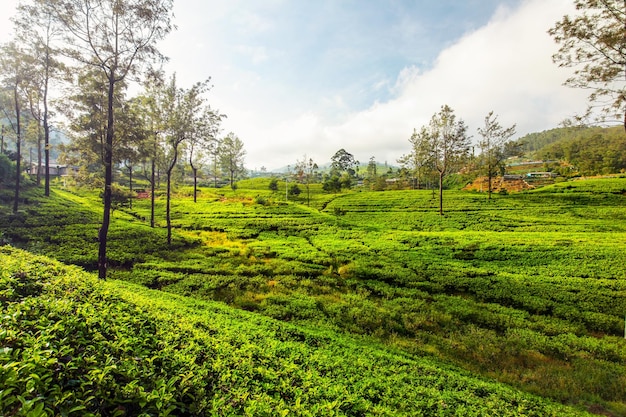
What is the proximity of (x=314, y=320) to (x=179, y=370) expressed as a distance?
8186 mm

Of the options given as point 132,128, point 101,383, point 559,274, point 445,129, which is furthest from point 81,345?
point 445,129

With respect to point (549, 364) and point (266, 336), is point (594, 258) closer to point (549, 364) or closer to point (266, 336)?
point (549, 364)

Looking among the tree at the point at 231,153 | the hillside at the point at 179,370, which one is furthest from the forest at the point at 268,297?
the tree at the point at 231,153

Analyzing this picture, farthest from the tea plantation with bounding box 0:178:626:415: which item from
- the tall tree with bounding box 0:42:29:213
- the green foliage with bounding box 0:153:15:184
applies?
the green foliage with bounding box 0:153:15:184

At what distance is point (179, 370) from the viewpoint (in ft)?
15.0

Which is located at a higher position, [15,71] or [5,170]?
[15,71]

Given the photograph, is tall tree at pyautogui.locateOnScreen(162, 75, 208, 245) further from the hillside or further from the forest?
the hillside

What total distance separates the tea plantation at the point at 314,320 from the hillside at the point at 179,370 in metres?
0.04

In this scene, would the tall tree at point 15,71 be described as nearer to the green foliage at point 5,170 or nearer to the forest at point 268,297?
the forest at point 268,297

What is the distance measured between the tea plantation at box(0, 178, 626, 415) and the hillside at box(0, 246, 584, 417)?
0.04 m

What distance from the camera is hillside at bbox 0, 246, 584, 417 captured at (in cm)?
340

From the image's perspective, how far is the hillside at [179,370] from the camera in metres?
3.40

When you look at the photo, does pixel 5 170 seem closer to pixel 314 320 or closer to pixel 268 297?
pixel 268 297

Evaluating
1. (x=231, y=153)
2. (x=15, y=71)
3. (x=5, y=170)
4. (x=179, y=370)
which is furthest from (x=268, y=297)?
(x=231, y=153)
